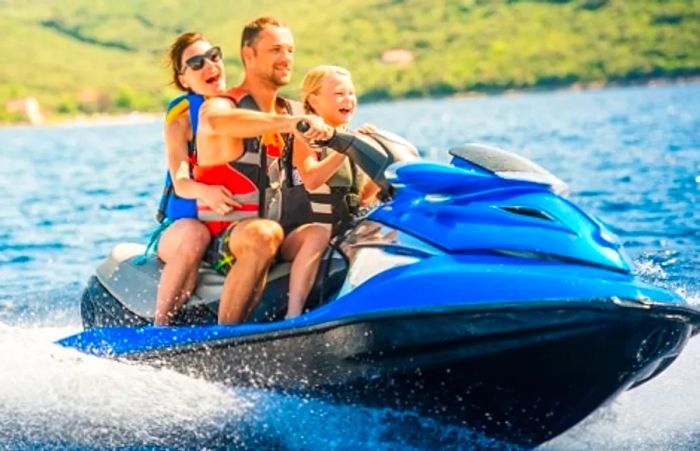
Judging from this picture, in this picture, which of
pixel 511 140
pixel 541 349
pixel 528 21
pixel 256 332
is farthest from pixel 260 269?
pixel 528 21

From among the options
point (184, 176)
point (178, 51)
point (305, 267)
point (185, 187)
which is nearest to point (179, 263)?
point (185, 187)

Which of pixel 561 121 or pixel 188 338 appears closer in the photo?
pixel 188 338

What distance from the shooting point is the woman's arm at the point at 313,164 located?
4.36 m

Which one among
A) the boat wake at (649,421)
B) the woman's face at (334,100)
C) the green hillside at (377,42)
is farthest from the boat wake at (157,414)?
the green hillside at (377,42)

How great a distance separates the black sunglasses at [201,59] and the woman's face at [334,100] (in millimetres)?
856

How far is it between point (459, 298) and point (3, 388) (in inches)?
75.8

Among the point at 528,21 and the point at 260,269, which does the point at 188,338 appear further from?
the point at 528,21

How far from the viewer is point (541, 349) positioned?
153 inches

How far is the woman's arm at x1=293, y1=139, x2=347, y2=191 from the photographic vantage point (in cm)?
436

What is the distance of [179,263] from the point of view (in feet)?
15.1

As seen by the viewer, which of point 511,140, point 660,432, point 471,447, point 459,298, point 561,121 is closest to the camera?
point 459,298

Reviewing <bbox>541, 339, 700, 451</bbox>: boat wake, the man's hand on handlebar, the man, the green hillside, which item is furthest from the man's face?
the green hillside

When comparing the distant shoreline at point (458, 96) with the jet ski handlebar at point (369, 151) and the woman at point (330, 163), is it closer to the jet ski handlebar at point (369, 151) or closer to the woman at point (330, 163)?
the woman at point (330, 163)

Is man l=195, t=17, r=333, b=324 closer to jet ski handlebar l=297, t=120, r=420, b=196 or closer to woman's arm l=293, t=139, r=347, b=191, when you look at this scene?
woman's arm l=293, t=139, r=347, b=191
